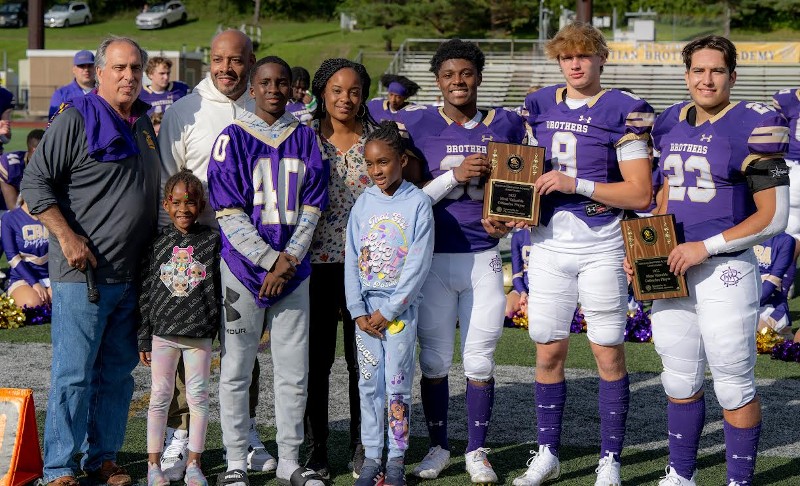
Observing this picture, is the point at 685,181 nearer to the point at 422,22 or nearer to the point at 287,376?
the point at 287,376

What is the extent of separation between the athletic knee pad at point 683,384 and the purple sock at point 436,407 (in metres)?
1.10

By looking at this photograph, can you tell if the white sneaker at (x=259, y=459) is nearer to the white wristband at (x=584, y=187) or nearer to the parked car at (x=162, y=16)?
the white wristband at (x=584, y=187)

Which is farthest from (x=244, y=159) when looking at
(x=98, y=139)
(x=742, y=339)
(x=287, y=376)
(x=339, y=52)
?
(x=339, y=52)

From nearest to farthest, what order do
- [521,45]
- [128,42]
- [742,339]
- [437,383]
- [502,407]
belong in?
1. [742,339]
2. [128,42]
3. [437,383]
4. [502,407]
5. [521,45]

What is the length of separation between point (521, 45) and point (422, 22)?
13.1 metres

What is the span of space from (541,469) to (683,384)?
0.81 meters

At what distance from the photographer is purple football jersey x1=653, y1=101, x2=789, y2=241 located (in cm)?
464

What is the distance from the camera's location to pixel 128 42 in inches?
197

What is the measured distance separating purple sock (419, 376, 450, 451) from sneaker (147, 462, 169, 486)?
1321mm

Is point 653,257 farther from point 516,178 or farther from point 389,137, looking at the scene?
point 389,137

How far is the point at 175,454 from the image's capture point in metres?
5.33

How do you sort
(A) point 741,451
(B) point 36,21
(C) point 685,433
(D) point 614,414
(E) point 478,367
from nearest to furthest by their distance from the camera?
(A) point 741,451 < (C) point 685,433 < (D) point 614,414 < (E) point 478,367 < (B) point 36,21

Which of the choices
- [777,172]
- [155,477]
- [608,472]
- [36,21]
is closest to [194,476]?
[155,477]

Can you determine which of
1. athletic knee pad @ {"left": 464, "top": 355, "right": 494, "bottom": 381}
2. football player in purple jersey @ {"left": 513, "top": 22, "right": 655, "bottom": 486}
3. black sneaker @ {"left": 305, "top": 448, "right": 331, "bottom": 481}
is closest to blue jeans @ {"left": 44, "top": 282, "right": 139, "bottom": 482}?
black sneaker @ {"left": 305, "top": 448, "right": 331, "bottom": 481}
